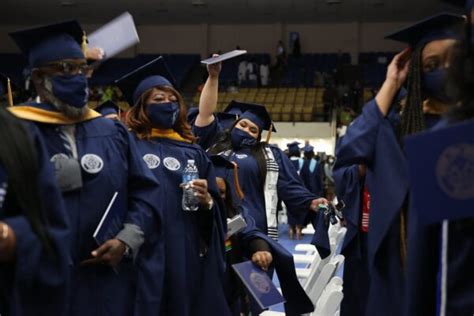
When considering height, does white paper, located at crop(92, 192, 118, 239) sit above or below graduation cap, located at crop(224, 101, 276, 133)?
below

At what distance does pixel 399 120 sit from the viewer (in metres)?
2.43

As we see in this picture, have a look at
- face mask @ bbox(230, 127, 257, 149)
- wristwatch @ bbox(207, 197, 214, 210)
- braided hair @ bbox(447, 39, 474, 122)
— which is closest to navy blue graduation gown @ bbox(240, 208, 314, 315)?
wristwatch @ bbox(207, 197, 214, 210)

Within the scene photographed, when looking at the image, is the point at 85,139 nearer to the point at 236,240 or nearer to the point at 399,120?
the point at 399,120

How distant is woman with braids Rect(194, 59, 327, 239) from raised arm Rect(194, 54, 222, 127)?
1 centimetres

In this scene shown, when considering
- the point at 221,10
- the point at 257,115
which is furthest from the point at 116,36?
the point at 221,10

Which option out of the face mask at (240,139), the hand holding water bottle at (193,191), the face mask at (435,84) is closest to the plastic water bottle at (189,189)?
the hand holding water bottle at (193,191)

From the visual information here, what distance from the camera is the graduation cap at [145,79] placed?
353 centimetres

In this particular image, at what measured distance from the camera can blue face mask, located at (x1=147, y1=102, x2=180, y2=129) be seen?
346cm

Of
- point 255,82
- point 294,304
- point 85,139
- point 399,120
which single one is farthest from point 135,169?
point 255,82

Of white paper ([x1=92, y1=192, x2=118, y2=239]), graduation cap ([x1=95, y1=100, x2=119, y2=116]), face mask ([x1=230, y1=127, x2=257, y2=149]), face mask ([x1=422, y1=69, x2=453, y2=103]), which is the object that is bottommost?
white paper ([x1=92, y1=192, x2=118, y2=239])

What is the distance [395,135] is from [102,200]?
1.21 meters

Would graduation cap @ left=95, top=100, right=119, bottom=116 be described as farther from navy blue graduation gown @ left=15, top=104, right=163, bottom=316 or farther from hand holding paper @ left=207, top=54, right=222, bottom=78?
navy blue graduation gown @ left=15, top=104, right=163, bottom=316

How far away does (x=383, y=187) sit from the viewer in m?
2.32

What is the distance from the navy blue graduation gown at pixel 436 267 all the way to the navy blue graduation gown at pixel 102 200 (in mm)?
1387
